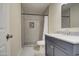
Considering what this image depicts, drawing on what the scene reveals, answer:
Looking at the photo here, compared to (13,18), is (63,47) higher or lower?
lower

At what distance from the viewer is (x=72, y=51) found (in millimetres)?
1068

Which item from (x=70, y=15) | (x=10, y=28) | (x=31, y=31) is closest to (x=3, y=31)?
(x=10, y=28)

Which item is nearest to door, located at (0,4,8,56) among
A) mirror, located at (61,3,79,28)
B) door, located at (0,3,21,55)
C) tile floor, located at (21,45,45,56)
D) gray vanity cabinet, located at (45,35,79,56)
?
door, located at (0,3,21,55)

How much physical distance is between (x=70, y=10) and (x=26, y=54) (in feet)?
2.19

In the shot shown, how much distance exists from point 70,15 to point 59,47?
374mm

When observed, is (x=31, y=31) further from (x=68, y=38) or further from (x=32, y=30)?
(x=68, y=38)

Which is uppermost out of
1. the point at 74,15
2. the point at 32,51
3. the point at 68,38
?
the point at 74,15

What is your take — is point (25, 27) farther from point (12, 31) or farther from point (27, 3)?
point (27, 3)

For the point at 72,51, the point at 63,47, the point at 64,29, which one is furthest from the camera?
the point at 64,29

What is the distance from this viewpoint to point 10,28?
1311 mm

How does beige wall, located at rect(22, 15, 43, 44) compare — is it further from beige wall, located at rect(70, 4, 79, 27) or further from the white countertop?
beige wall, located at rect(70, 4, 79, 27)

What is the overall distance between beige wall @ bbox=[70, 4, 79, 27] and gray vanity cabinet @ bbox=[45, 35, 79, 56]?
0.26 metres

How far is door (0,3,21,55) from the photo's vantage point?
119cm

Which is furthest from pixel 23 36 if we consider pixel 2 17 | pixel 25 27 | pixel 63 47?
pixel 63 47
